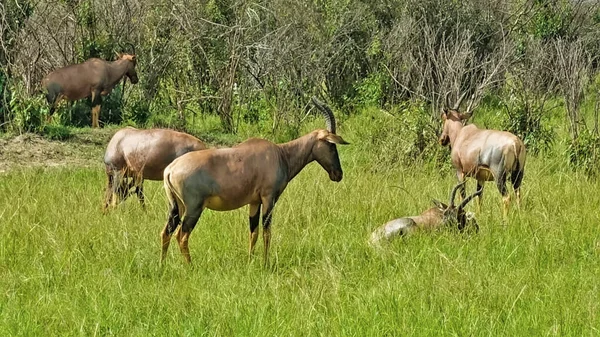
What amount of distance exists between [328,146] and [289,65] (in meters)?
9.07

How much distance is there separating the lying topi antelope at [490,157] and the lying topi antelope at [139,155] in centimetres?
248

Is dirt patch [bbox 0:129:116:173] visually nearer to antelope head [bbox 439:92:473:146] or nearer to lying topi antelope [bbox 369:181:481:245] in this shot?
antelope head [bbox 439:92:473:146]

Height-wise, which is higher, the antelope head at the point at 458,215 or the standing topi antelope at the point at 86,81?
the antelope head at the point at 458,215

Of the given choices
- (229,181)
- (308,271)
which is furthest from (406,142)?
(229,181)

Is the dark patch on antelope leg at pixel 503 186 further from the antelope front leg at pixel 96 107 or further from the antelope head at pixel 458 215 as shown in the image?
the antelope front leg at pixel 96 107

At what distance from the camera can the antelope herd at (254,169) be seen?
5.88 m

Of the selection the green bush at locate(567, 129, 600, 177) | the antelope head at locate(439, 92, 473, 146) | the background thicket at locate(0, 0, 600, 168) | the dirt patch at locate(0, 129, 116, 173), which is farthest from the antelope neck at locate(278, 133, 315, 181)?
the dirt patch at locate(0, 129, 116, 173)

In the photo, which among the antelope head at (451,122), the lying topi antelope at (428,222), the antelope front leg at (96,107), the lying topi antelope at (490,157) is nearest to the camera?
the lying topi antelope at (428,222)

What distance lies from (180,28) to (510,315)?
37.5ft

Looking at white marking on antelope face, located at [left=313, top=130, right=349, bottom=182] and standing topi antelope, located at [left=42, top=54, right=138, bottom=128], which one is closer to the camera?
white marking on antelope face, located at [left=313, top=130, right=349, bottom=182]

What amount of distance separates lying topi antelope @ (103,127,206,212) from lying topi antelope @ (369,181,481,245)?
6.14 feet

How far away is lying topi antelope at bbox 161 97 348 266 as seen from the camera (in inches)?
229

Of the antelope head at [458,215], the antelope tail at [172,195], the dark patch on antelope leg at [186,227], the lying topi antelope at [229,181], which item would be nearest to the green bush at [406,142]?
the antelope head at [458,215]

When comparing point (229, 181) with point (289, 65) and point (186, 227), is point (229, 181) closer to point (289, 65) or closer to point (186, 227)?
point (186, 227)
